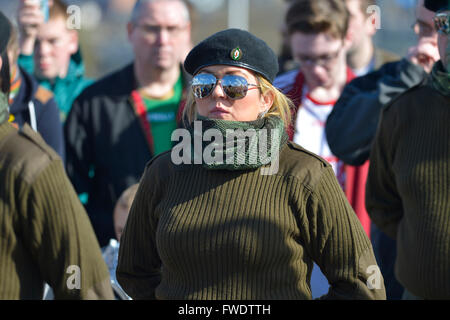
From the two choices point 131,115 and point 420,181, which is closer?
point 420,181

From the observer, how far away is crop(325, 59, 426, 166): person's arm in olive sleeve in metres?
4.17

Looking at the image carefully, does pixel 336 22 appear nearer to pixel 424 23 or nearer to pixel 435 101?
pixel 424 23

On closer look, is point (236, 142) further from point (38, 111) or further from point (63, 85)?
point (63, 85)

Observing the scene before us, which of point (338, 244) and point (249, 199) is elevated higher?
point (249, 199)

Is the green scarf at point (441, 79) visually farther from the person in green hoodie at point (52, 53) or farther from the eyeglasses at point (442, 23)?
the person in green hoodie at point (52, 53)

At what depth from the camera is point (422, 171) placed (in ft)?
10.4

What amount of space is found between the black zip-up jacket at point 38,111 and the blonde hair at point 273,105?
159cm

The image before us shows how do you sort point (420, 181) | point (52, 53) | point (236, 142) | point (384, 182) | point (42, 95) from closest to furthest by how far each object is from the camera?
1. point (236, 142)
2. point (420, 181)
3. point (384, 182)
4. point (42, 95)
5. point (52, 53)

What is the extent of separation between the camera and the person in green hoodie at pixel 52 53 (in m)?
5.84

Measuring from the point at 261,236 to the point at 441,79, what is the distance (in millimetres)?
1149

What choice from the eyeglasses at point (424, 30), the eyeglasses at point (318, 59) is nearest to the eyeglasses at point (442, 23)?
the eyeglasses at point (424, 30)

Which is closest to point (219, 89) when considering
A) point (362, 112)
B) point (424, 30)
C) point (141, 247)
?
point (141, 247)
